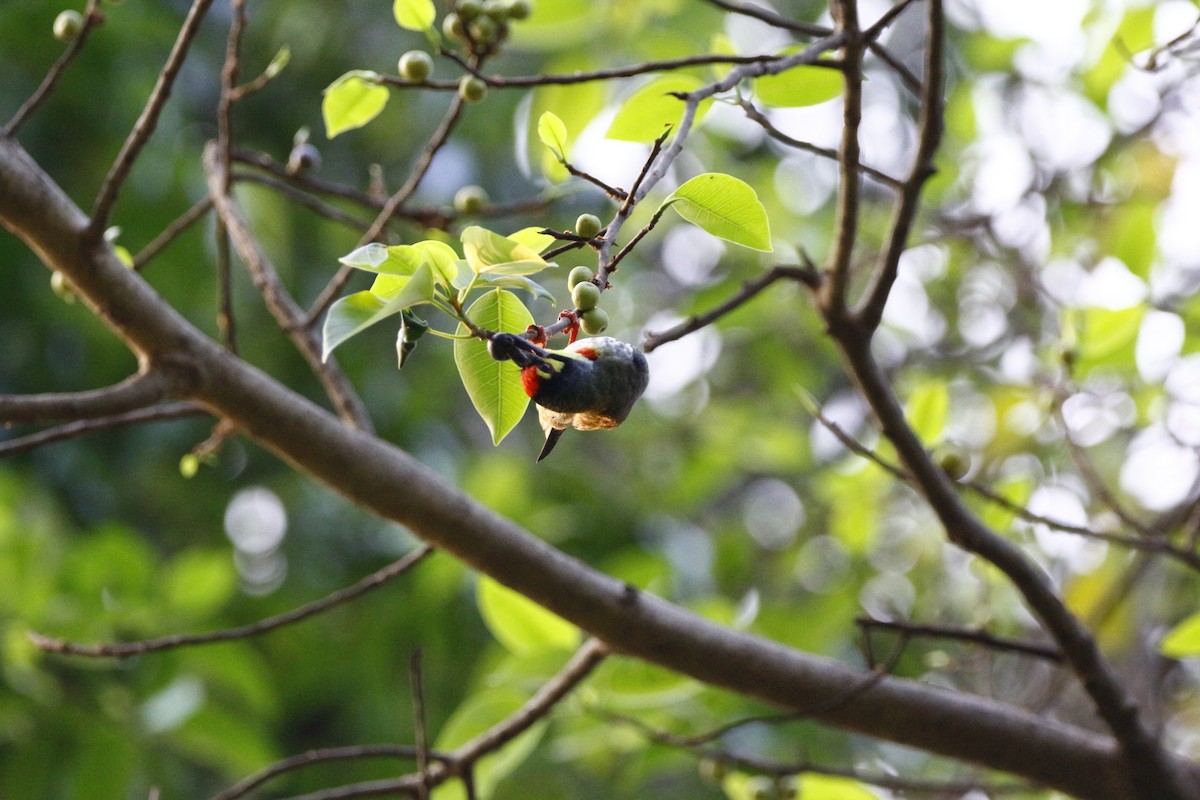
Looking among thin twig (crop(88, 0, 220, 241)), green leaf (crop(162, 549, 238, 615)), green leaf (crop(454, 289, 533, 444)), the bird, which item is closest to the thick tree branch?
Result: thin twig (crop(88, 0, 220, 241))

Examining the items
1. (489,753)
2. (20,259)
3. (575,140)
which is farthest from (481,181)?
(489,753)

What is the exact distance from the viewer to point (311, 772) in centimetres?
299

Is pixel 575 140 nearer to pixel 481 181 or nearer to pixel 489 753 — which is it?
pixel 489 753

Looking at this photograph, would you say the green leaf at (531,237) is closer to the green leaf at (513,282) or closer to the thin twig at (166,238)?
the green leaf at (513,282)

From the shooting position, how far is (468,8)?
1204mm

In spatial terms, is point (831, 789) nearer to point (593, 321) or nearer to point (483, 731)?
point (483, 731)

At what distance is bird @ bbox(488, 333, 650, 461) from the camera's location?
0.67 metres

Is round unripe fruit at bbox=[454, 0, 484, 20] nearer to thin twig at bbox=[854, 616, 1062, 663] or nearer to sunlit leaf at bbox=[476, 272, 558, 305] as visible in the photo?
sunlit leaf at bbox=[476, 272, 558, 305]

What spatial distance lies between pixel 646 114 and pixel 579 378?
0.53 m

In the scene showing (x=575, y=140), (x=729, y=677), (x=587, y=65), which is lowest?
(x=729, y=677)

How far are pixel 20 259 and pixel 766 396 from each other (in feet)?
8.97

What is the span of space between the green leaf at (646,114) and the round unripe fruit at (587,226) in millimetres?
344

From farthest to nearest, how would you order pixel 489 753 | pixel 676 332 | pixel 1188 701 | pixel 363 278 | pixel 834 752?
pixel 1188 701 → pixel 363 278 → pixel 834 752 → pixel 489 753 → pixel 676 332

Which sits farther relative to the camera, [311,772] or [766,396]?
[766,396]
